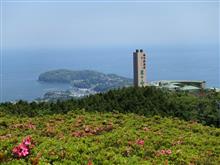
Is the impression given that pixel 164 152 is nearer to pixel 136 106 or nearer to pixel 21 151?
pixel 21 151

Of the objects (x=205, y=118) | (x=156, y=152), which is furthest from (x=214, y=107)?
(x=156, y=152)

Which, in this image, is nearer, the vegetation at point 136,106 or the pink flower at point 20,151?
the pink flower at point 20,151

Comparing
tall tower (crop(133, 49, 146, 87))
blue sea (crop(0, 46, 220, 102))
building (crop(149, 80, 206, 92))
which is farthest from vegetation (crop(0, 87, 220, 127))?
blue sea (crop(0, 46, 220, 102))

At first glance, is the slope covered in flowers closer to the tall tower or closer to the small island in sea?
the tall tower

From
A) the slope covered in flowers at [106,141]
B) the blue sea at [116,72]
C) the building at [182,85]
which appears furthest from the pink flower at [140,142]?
the blue sea at [116,72]

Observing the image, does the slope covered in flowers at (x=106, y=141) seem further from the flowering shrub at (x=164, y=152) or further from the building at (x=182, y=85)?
the building at (x=182, y=85)
